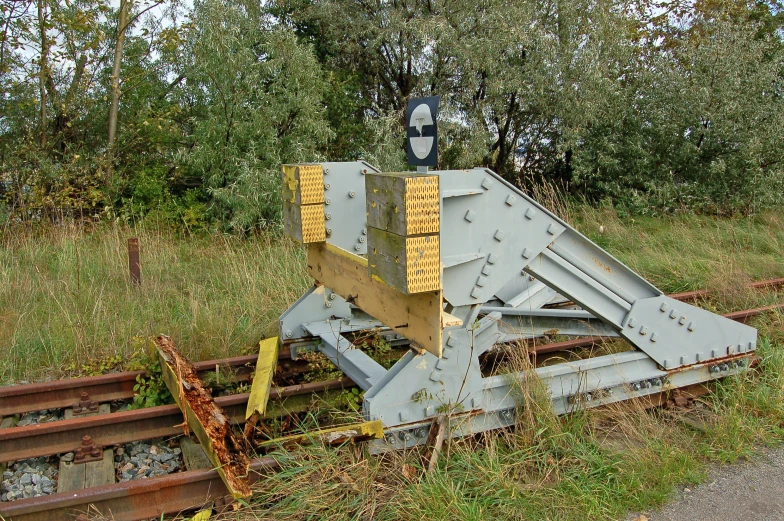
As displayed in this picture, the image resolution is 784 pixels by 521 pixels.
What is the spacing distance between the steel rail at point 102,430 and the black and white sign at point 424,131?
6.88ft

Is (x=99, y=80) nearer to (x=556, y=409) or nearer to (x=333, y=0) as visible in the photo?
(x=333, y=0)

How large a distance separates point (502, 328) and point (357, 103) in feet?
28.9

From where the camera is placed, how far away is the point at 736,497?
364cm

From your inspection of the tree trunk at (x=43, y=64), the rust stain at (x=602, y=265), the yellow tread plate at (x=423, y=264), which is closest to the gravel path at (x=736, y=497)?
the rust stain at (x=602, y=265)

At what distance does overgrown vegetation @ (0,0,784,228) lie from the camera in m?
10.5

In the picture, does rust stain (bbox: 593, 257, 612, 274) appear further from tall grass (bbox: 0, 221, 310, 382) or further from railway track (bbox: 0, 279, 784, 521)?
tall grass (bbox: 0, 221, 310, 382)

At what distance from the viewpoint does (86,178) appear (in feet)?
34.6

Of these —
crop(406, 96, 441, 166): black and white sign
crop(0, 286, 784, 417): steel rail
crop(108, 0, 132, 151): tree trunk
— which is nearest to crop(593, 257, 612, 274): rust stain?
crop(406, 96, 441, 166): black and white sign

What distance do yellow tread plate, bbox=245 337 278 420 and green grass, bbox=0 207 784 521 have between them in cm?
48

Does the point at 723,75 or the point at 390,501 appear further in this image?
the point at 723,75

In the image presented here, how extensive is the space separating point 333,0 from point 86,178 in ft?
19.2

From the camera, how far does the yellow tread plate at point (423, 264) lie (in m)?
3.14

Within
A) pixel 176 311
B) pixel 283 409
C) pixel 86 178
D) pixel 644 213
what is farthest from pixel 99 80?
pixel 644 213

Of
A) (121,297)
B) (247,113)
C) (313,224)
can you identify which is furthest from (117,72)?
(313,224)
